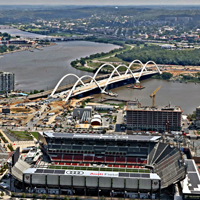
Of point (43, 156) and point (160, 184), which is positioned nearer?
point (160, 184)

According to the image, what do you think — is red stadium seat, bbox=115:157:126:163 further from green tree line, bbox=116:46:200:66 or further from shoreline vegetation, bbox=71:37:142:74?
green tree line, bbox=116:46:200:66

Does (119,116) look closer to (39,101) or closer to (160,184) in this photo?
(39,101)

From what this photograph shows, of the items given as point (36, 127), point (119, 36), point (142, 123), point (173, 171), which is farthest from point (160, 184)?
point (119, 36)

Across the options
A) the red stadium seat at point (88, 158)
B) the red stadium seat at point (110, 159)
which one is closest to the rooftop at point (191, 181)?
the red stadium seat at point (110, 159)

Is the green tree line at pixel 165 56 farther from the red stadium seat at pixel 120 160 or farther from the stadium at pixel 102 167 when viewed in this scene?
the red stadium seat at pixel 120 160

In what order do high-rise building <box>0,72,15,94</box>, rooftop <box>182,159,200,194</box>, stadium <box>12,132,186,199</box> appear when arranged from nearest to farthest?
rooftop <box>182,159,200,194</box>
stadium <box>12,132,186,199</box>
high-rise building <box>0,72,15,94</box>

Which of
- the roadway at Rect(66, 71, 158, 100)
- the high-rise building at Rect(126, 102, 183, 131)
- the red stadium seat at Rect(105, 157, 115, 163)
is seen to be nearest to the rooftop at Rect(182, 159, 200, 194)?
the red stadium seat at Rect(105, 157, 115, 163)
